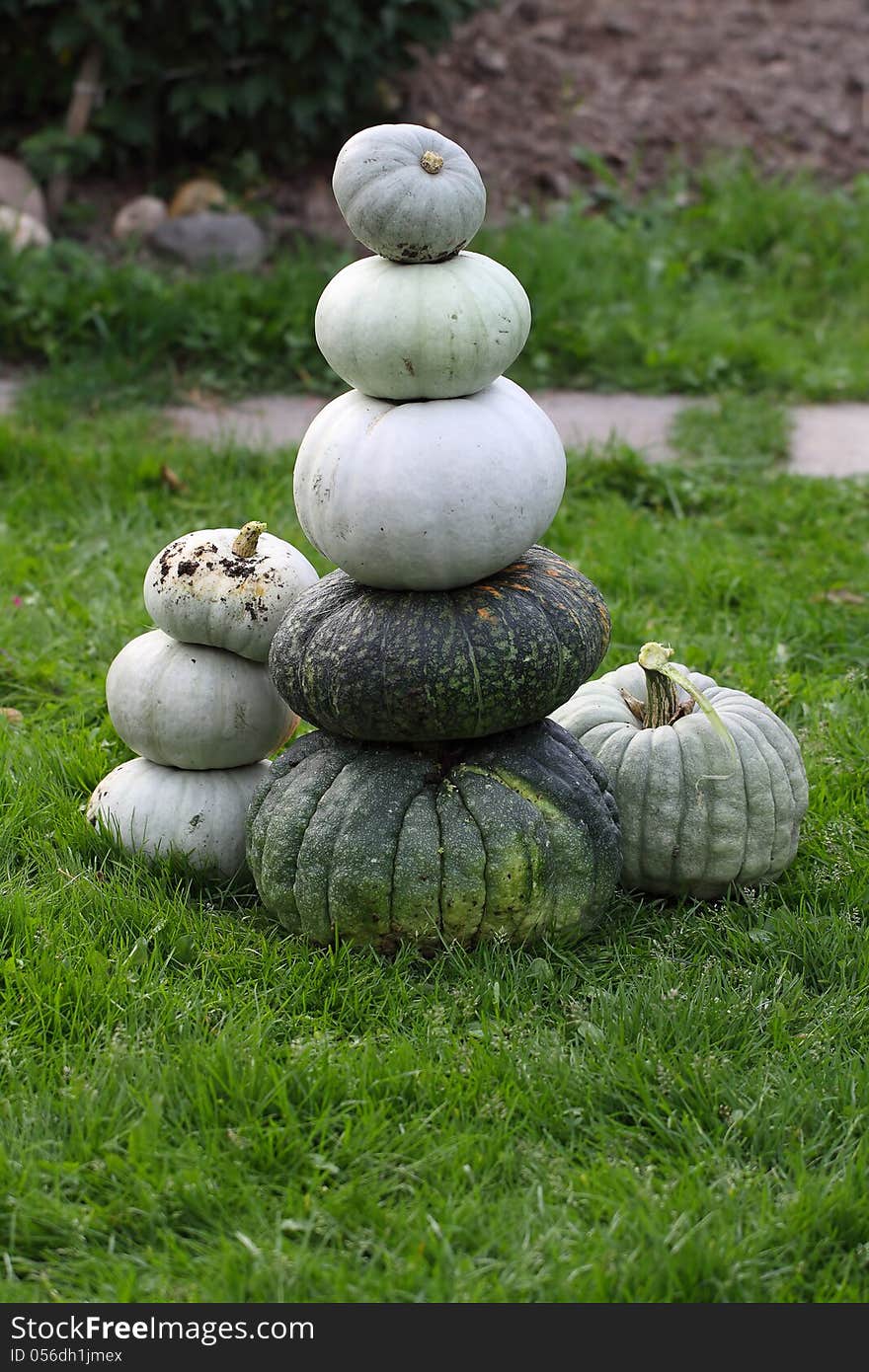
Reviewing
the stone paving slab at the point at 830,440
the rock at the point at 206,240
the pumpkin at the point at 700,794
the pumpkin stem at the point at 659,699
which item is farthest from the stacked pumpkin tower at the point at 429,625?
the rock at the point at 206,240

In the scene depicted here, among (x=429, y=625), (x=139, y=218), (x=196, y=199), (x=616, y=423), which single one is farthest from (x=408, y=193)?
(x=196, y=199)

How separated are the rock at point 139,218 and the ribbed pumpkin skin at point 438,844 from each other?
5283 mm

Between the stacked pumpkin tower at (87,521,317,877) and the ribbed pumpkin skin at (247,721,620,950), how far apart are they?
22cm

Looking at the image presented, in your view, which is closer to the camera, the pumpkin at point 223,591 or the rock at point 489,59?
the pumpkin at point 223,591

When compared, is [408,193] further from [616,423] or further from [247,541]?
[616,423]

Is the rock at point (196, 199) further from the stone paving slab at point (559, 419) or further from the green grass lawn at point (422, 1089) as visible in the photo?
the green grass lawn at point (422, 1089)

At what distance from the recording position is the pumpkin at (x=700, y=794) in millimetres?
3230

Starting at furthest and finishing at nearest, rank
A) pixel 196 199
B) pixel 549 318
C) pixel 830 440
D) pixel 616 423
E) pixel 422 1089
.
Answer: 1. pixel 196 199
2. pixel 549 318
3. pixel 616 423
4. pixel 830 440
5. pixel 422 1089

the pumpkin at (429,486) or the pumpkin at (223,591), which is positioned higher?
the pumpkin at (429,486)

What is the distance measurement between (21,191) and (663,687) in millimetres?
5644

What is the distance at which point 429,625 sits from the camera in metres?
2.95

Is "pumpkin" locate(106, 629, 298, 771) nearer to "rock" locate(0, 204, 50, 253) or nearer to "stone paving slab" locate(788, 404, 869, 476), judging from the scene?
"stone paving slab" locate(788, 404, 869, 476)
